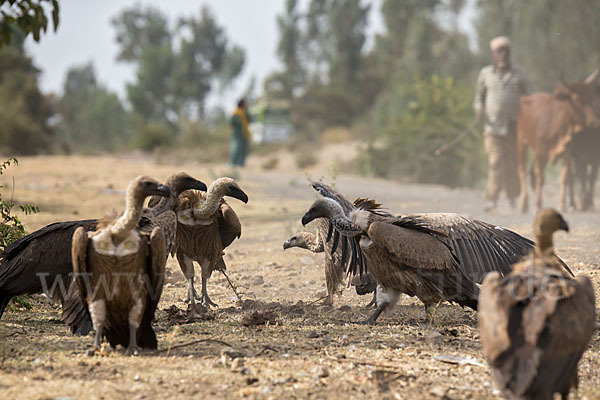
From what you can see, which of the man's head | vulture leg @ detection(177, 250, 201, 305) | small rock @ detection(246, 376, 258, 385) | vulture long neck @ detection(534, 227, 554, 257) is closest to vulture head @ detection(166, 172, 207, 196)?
vulture leg @ detection(177, 250, 201, 305)

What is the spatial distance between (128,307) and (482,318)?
211 cm

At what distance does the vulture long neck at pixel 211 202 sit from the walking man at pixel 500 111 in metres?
7.10

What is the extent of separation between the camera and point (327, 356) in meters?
4.47

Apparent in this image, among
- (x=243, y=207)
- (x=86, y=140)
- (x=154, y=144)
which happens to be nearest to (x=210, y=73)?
(x=86, y=140)

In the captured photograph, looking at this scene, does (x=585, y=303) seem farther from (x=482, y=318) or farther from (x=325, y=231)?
(x=325, y=231)

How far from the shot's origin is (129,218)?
425 cm

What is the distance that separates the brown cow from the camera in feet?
38.4

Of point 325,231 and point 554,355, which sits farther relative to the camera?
point 325,231

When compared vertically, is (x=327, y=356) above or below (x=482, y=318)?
below

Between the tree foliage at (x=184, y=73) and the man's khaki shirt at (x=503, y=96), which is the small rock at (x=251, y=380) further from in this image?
the tree foliage at (x=184, y=73)

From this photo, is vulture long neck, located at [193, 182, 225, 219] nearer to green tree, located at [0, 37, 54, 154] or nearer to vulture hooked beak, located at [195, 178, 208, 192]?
vulture hooked beak, located at [195, 178, 208, 192]

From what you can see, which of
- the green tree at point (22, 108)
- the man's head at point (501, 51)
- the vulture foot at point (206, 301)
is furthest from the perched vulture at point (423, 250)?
the green tree at point (22, 108)

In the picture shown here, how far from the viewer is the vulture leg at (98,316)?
171 inches

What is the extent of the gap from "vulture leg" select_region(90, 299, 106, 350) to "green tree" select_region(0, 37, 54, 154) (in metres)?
26.4
